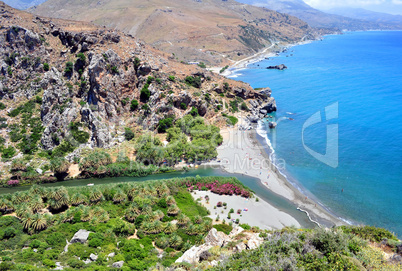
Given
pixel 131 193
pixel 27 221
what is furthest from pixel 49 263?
pixel 131 193

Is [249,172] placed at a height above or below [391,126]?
below

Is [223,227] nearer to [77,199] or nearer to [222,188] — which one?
[222,188]

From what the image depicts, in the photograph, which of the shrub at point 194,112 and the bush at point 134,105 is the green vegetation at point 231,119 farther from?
the bush at point 134,105

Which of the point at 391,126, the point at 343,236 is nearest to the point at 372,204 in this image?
the point at 343,236

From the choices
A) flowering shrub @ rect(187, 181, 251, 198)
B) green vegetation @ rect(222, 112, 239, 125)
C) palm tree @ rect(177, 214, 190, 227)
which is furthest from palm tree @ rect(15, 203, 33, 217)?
green vegetation @ rect(222, 112, 239, 125)

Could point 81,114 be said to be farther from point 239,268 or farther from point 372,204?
point 372,204
